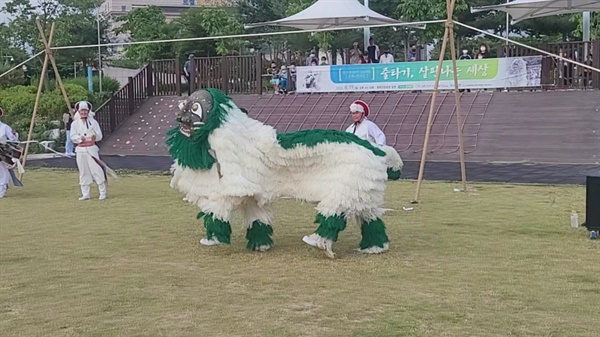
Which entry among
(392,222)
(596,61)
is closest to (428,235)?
(392,222)

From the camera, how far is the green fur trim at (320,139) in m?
6.94

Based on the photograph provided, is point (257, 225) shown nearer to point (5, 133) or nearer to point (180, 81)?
point (5, 133)

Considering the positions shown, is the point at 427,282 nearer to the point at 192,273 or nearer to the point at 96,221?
Answer: the point at 192,273

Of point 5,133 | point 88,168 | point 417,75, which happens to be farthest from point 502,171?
point 5,133

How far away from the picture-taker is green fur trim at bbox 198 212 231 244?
23.4 feet

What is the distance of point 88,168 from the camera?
11.5 m

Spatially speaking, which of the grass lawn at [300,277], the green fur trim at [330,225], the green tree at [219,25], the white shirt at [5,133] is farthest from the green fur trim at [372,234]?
the green tree at [219,25]

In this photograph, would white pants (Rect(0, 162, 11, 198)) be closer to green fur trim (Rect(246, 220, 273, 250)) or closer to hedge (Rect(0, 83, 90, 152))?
green fur trim (Rect(246, 220, 273, 250))

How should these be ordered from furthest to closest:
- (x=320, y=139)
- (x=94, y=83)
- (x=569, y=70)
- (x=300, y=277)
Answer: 1. (x=94, y=83)
2. (x=569, y=70)
3. (x=320, y=139)
4. (x=300, y=277)

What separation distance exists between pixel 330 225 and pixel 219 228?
43.3 inches

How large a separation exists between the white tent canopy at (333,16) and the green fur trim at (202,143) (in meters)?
14.7

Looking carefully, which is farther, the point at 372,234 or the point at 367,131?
the point at 367,131

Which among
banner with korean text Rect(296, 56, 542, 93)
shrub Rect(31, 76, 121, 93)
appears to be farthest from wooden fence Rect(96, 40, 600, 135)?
shrub Rect(31, 76, 121, 93)

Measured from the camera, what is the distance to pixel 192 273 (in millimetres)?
6453
